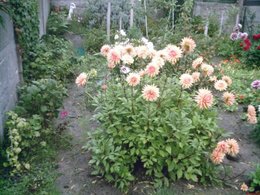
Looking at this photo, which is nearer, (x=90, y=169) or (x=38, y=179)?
(x=38, y=179)

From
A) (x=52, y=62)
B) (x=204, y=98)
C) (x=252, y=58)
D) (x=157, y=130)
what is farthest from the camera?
(x=252, y=58)

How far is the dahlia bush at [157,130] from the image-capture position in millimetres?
2758

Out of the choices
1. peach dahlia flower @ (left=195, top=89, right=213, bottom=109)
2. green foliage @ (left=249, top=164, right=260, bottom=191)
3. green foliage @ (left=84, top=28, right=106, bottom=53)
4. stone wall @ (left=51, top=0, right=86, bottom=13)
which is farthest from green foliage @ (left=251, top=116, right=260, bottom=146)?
stone wall @ (left=51, top=0, right=86, bottom=13)

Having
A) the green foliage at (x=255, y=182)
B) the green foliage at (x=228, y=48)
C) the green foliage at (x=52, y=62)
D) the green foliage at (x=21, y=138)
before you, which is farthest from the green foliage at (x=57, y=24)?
the green foliage at (x=255, y=182)

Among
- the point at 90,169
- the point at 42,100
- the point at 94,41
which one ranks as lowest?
the point at 90,169

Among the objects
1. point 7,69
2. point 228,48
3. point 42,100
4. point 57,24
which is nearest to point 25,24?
point 7,69

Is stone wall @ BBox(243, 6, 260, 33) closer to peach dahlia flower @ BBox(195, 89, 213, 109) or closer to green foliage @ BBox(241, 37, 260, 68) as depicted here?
green foliage @ BBox(241, 37, 260, 68)

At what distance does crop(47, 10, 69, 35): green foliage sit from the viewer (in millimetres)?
7867

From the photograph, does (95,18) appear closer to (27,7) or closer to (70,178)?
(27,7)

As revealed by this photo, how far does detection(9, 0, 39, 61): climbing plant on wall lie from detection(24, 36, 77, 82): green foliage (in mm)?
159

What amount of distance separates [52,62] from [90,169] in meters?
2.58

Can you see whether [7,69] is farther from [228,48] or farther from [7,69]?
[228,48]

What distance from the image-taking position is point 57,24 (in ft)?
26.5

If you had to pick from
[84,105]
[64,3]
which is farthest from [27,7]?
[64,3]
